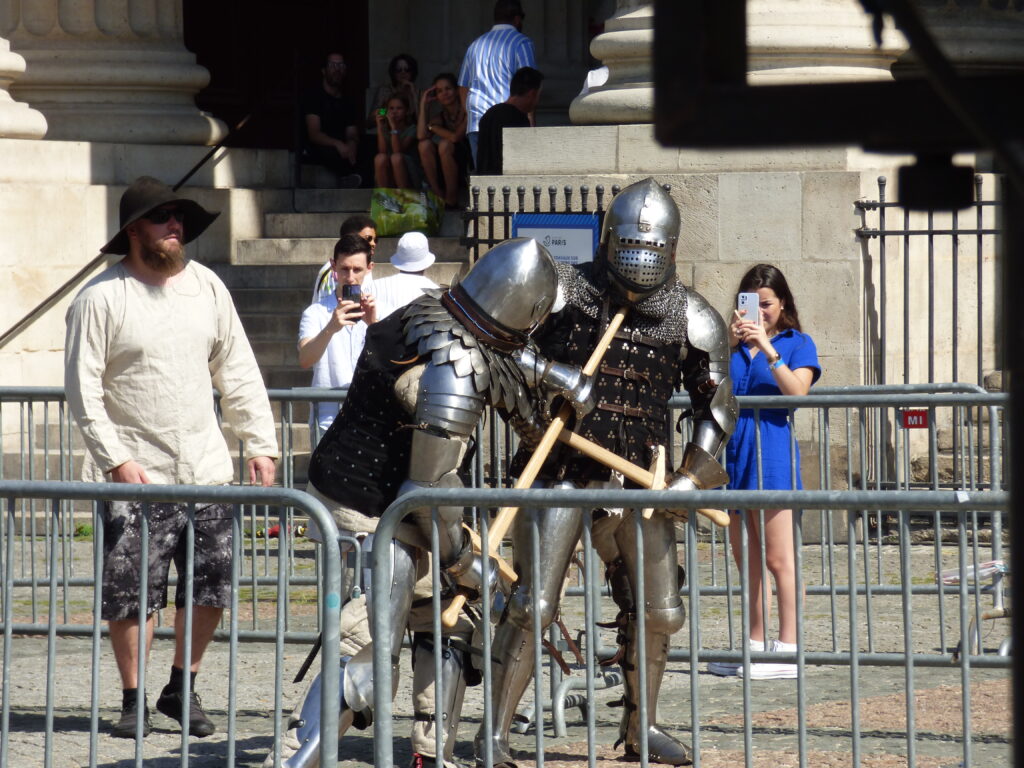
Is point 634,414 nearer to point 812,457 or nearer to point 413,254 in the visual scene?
point 413,254

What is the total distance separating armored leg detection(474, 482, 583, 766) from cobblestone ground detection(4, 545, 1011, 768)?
0.87 ft

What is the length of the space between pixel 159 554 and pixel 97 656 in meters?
1.00

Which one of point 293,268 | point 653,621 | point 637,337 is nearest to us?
point 653,621

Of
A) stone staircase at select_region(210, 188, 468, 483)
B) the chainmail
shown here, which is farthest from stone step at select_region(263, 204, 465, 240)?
the chainmail

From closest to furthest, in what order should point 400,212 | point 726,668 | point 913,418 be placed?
point 726,668 < point 913,418 < point 400,212

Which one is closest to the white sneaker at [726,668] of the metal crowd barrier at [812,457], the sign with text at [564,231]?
the metal crowd barrier at [812,457]

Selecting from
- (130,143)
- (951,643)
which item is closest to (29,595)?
(951,643)

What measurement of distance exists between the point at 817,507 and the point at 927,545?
516cm

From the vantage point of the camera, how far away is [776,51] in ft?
33.3

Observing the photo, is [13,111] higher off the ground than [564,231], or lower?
higher

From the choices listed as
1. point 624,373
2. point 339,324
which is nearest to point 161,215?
point 624,373

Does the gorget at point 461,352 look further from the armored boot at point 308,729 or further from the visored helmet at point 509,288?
the armored boot at point 308,729

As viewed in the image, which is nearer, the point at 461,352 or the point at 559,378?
the point at 461,352

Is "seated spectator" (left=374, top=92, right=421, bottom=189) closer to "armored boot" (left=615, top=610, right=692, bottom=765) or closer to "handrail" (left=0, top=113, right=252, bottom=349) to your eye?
"handrail" (left=0, top=113, right=252, bottom=349)
